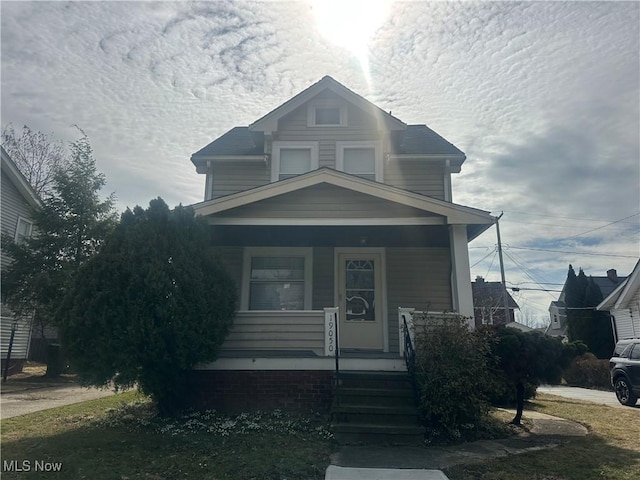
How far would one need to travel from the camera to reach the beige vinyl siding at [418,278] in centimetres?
1027

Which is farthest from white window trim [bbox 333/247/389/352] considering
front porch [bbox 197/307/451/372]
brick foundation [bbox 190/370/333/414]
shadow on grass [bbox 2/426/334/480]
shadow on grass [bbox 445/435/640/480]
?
shadow on grass [bbox 445/435/640/480]

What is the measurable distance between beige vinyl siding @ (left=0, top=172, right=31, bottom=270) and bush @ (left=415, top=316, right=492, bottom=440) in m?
16.4

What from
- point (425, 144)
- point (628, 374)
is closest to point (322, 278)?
point (425, 144)

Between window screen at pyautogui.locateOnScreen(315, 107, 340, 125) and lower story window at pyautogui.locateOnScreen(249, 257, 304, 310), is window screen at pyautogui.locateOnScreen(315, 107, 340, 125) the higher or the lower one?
the higher one

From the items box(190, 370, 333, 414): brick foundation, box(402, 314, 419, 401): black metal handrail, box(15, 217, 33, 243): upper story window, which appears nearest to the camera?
box(402, 314, 419, 401): black metal handrail

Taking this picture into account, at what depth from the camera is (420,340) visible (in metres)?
6.92

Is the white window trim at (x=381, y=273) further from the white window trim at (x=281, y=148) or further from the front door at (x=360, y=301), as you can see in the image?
the white window trim at (x=281, y=148)

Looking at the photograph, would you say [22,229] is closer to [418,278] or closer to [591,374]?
[418,278]

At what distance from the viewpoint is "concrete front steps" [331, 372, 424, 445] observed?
611cm

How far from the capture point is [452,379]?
6359mm

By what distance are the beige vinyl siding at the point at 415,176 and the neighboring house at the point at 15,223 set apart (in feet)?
45.5

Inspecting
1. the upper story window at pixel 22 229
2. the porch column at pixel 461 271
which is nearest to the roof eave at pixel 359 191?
the porch column at pixel 461 271

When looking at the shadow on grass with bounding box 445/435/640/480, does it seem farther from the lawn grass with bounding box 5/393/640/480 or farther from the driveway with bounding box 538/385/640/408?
the driveway with bounding box 538/385/640/408

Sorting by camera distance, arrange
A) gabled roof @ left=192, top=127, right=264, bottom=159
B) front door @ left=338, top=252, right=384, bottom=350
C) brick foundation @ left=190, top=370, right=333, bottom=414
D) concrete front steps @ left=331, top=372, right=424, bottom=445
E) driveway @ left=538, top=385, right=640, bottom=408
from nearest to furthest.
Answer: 1. concrete front steps @ left=331, top=372, right=424, bottom=445
2. brick foundation @ left=190, top=370, right=333, bottom=414
3. front door @ left=338, top=252, right=384, bottom=350
4. gabled roof @ left=192, top=127, right=264, bottom=159
5. driveway @ left=538, top=385, right=640, bottom=408
